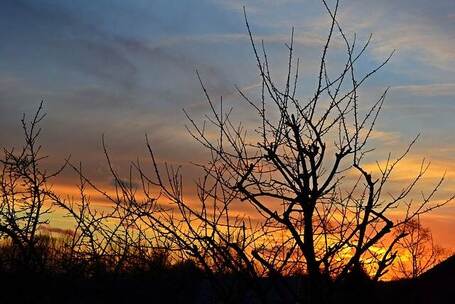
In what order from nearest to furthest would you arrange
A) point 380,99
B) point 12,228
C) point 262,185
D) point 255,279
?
point 255,279 → point 262,185 → point 380,99 → point 12,228

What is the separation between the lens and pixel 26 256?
13375mm

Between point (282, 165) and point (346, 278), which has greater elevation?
point (282, 165)

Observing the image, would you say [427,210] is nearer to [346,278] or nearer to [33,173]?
[346,278]

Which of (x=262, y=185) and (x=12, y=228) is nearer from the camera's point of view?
(x=262, y=185)

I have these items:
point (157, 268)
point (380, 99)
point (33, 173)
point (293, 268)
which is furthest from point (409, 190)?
point (33, 173)

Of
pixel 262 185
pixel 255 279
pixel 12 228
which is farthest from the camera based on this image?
pixel 12 228

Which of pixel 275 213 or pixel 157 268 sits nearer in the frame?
pixel 275 213

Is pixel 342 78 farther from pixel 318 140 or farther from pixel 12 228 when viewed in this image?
pixel 12 228

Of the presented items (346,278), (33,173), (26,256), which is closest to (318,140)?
(346,278)

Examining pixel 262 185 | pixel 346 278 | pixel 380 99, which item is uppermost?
pixel 380 99

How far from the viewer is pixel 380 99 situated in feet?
25.7

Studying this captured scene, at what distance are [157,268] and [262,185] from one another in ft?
5.05

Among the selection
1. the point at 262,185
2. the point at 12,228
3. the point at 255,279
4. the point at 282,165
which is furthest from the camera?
the point at 12,228

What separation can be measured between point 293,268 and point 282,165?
1.48 metres
